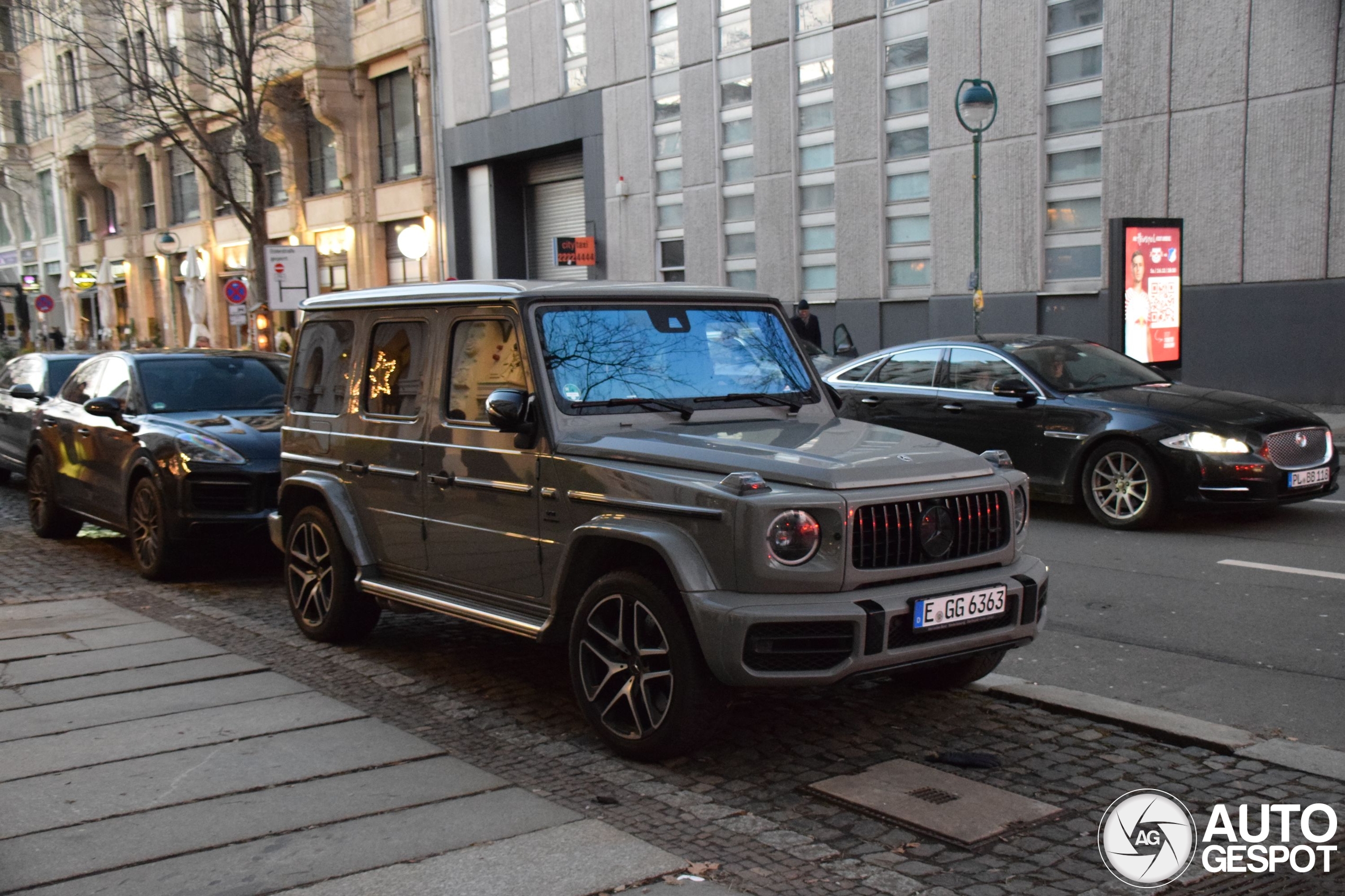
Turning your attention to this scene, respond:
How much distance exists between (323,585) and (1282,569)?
19.6ft

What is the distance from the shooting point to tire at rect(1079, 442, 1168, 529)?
10.2 metres

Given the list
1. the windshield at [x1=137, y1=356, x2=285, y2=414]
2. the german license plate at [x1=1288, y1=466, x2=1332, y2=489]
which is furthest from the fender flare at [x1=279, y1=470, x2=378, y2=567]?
the german license plate at [x1=1288, y1=466, x2=1332, y2=489]

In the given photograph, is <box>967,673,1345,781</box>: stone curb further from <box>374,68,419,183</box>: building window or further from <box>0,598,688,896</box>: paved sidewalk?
<box>374,68,419,183</box>: building window

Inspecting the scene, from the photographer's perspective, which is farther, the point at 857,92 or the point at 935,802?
the point at 857,92

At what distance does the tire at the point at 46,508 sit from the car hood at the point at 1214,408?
28.9 feet

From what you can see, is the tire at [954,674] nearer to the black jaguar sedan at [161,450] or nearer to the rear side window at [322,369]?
the rear side window at [322,369]

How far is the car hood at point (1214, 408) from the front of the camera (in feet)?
33.4

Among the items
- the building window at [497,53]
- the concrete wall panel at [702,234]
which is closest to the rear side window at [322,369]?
the concrete wall panel at [702,234]

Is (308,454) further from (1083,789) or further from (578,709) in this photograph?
(1083,789)

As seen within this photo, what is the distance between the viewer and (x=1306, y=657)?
6.46 m

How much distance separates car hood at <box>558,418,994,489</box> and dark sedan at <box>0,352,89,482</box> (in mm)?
9858

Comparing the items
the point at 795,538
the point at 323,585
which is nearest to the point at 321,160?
the point at 323,585

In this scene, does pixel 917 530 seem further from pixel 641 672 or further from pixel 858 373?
pixel 858 373

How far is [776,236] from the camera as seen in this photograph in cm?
2528
